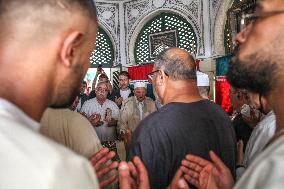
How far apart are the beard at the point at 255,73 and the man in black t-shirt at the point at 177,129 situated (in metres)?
0.63

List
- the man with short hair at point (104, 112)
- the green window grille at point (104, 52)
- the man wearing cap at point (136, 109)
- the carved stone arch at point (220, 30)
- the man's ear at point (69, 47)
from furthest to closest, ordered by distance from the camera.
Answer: the green window grille at point (104, 52) → the carved stone arch at point (220, 30) → the man wearing cap at point (136, 109) → the man with short hair at point (104, 112) → the man's ear at point (69, 47)

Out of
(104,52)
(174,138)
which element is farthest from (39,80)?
(104,52)

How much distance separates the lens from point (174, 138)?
5.99 ft

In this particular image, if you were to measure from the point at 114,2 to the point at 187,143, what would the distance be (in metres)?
10.1

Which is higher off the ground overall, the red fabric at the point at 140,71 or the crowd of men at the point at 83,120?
the red fabric at the point at 140,71

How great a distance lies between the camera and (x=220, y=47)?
29.3 feet

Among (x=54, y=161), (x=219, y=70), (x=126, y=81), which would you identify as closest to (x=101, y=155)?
(x=54, y=161)

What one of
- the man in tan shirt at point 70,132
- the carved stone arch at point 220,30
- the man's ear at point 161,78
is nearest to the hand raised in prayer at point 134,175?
the man in tan shirt at point 70,132

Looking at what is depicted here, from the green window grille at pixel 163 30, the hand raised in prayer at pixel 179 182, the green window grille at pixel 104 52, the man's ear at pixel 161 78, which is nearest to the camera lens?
the hand raised in prayer at pixel 179 182

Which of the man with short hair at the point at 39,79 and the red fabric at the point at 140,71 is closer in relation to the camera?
the man with short hair at the point at 39,79

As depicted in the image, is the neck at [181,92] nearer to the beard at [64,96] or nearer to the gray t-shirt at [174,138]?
the gray t-shirt at [174,138]

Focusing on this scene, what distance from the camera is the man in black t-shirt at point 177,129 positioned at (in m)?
1.81

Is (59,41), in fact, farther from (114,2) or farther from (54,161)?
(114,2)

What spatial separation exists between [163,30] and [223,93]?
3292mm
